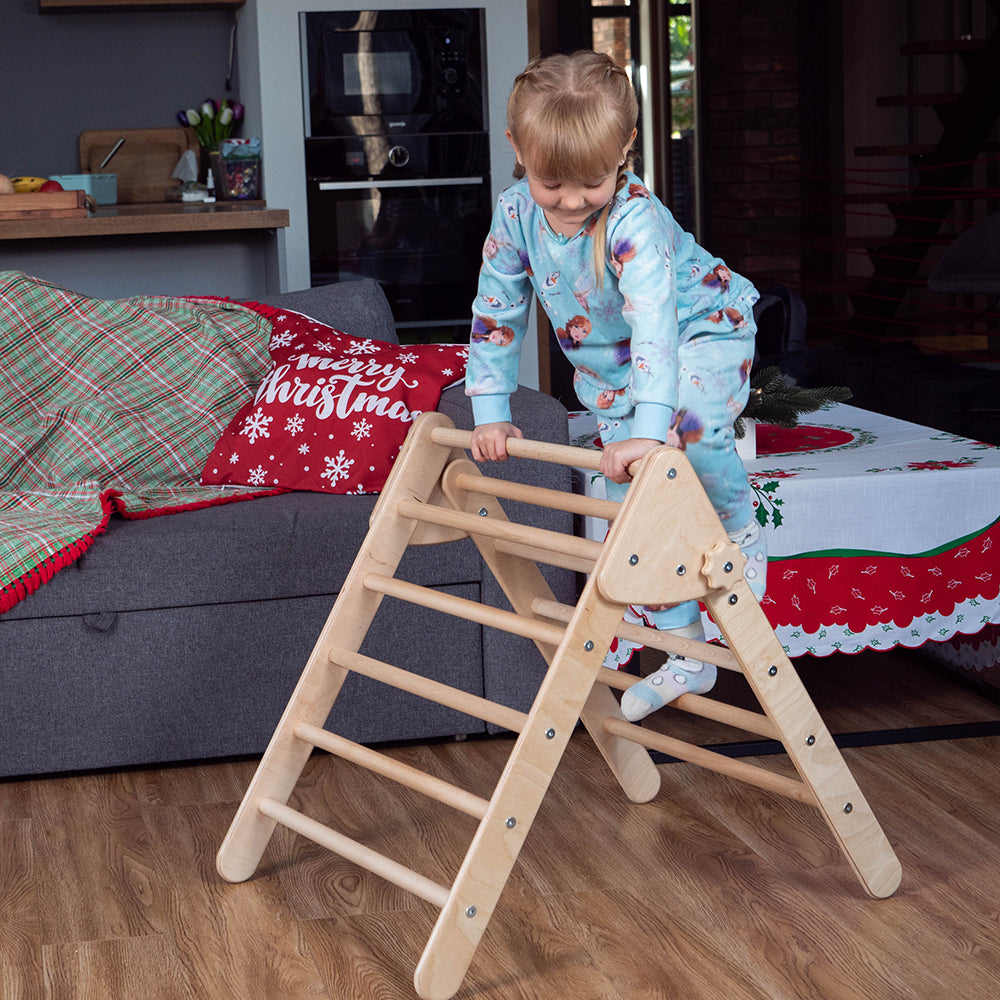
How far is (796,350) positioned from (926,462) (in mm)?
939

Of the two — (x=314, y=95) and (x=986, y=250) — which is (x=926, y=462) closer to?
(x=986, y=250)

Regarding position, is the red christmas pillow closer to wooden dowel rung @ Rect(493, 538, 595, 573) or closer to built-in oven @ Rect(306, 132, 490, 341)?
wooden dowel rung @ Rect(493, 538, 595, 573)

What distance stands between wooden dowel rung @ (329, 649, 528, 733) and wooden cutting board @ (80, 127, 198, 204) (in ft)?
10.9

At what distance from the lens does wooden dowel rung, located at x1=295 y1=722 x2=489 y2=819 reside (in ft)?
5.16

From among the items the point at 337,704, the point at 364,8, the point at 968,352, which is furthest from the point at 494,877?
the point at 968,352

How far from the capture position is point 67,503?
2.43 m

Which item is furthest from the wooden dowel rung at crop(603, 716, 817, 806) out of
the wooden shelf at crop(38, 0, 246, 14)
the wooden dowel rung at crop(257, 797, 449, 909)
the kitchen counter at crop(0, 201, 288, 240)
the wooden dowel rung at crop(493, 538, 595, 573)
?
the wooden shelf at crop(38, 0, 246, 14)

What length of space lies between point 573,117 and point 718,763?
860 millimetres

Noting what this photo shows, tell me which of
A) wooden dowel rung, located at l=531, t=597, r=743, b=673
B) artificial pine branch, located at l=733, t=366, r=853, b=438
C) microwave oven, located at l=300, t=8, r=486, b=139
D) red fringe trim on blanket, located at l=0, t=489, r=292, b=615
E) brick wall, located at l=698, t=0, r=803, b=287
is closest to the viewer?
wooden dowel rung, located at l=531, t=597, r=743, b=673

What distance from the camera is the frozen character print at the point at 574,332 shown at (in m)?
1.84

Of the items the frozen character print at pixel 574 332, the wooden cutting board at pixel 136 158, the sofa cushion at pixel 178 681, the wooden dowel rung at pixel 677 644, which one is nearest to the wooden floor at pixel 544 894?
the sofa cushion at pixel 178 681

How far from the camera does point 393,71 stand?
425 centimetres

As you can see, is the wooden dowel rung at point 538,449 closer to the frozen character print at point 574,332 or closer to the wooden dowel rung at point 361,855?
the frozen character print at point 574,332

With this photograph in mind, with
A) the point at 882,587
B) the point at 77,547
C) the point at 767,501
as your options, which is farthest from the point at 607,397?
the point at 77,547
